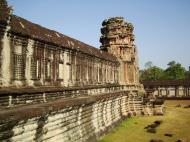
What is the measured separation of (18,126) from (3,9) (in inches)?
174

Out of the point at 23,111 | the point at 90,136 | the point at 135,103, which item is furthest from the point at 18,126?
the point at 135,103

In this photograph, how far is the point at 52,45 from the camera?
13.4 metres

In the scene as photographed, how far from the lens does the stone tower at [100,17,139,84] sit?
28.2m

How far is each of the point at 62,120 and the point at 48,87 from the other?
1714mm

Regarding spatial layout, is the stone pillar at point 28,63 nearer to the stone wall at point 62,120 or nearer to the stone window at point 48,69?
the stone wall at point 62,120

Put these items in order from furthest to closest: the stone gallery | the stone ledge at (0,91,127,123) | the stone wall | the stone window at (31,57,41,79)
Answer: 1. the stone window at (31,57,41,79)
2. the stone gallery
3. the stone wall
4. the stone ledge at (0,91,127,123)

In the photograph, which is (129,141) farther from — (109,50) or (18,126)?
(109,50)

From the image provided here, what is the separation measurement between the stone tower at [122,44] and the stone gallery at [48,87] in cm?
598

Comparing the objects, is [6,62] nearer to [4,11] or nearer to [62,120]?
Answer: [4,11]

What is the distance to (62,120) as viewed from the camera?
12172mm

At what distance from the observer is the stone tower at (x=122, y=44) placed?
1112 inches

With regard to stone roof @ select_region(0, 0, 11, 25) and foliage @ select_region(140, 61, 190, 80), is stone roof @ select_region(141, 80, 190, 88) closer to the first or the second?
foliage @ select_region(140, 61, 190, 80)

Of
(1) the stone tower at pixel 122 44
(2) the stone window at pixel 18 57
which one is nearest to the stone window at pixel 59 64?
(2) the stone window at pixel 18 57

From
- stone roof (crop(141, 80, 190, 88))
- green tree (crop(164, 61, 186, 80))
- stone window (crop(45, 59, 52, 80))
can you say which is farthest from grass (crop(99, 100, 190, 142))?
green tree (crop(164, 61, 186, 80))
